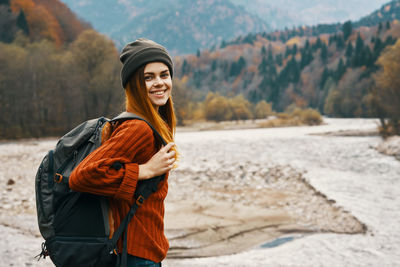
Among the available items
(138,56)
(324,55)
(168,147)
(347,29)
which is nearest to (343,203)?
(168,147)

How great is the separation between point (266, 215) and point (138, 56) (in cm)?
597

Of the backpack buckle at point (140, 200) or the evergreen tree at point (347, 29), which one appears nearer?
the backpack buckle at point (140, 200)

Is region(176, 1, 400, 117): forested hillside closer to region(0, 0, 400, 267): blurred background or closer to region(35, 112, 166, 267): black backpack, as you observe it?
region(0, 0, 400, 267): blurred background

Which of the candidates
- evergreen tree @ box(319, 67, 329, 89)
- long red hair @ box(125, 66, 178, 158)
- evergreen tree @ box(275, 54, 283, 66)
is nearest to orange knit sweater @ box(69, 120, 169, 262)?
long red hair @ box(125, 66, 178, 158)

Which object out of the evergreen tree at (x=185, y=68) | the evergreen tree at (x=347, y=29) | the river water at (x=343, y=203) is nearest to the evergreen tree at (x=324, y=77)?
the evergreen tree at (x=347, y=29)

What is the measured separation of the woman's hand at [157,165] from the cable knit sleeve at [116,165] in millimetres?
42

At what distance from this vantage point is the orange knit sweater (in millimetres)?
1495

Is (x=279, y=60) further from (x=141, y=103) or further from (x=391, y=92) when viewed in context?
(x=141, y=103)

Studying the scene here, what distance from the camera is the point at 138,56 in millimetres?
1722

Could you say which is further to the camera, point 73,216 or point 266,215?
point 266,215

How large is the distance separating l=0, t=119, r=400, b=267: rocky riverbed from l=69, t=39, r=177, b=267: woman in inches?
125

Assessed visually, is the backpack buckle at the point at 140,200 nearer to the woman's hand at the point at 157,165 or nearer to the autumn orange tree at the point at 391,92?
the woman's hand at the point at 157,165

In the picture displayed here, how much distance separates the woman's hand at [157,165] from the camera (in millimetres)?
1608


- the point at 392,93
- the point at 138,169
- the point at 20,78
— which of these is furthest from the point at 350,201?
the point at 20,78
